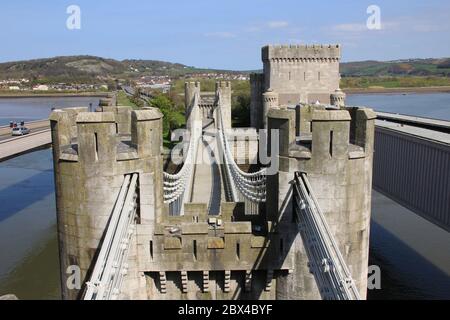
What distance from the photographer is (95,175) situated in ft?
20.9

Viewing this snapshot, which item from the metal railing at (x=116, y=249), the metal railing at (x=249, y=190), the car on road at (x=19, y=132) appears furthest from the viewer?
the car on road at (x=19, y=132)

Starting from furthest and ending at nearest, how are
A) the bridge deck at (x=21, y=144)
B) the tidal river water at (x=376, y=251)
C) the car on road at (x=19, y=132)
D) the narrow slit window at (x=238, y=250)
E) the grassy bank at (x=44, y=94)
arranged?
the grassy bank at (x=44, y=94), the car on road at (x=19, y=132), the bridge deck at (x=21, y=144), the tidal river water at (x=376, y=251), the narrow slit window at (x=238, y=250)

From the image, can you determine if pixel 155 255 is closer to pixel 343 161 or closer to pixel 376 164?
pixel 343 161

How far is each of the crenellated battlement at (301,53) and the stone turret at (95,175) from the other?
30.0 meters

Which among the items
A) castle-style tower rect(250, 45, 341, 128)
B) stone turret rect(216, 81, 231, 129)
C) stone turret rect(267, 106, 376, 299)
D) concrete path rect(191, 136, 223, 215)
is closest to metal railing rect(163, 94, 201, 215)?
concrete path rect(191, 136, 223, 215)

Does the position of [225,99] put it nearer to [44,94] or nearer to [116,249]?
[116,249]

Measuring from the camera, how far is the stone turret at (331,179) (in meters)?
6.38

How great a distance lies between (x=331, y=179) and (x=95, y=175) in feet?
10.4

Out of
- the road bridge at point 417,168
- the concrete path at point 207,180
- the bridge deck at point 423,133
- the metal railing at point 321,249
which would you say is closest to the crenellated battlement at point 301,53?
the concrete path at point 207,180

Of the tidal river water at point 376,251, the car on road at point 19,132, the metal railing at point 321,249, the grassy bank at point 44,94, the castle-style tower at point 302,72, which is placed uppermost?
the castle-style tower at point 302,72

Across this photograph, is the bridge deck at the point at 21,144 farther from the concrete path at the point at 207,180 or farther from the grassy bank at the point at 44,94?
the grassy bank at the point at 44,94

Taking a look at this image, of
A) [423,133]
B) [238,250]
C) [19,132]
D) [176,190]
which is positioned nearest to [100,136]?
[238,250]

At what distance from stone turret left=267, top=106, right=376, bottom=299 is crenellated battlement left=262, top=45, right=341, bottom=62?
1155 inches
